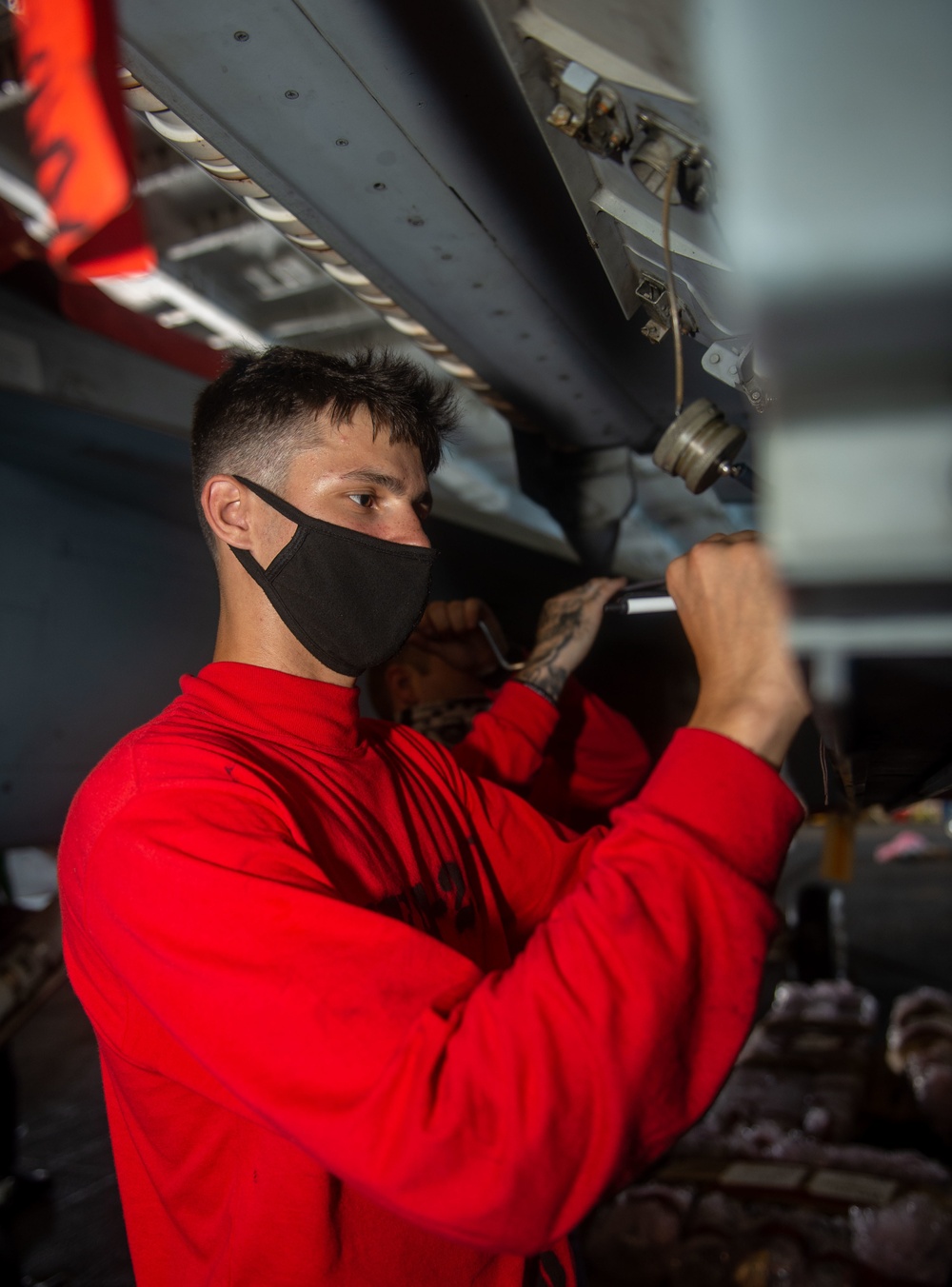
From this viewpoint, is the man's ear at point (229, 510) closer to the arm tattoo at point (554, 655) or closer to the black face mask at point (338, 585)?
the black face mask at point (338, 585)

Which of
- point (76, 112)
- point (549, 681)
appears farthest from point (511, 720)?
point (76, 112)

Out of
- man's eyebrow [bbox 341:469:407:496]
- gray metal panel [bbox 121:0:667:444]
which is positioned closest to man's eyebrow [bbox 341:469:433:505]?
man's eyebrow [bbox 341:469:407:496]

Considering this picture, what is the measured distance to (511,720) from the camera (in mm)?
1484

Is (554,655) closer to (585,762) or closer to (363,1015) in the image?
(585,762)

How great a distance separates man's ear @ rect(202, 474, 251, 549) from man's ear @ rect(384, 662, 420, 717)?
114cm

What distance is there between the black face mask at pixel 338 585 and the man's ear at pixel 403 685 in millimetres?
1121

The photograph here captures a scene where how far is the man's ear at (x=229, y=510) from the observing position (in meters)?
1.02

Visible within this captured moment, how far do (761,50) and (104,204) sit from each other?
0.56 meters

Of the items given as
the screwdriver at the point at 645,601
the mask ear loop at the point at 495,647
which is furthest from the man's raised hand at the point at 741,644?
the mask ear loop at the point at 495,647

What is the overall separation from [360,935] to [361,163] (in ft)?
2.66

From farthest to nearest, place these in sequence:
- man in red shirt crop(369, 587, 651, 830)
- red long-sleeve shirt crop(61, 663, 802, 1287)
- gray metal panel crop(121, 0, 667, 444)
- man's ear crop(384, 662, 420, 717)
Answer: man's ear crop(384, 662, 420, 717), man in red shirt crop(369, 587, 651, 830), gray metal panel crop(121, 0, 667, 444), red long-sleeve shirt crop(61, 663, 802, 1287)

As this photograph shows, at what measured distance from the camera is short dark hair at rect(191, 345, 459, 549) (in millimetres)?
1041

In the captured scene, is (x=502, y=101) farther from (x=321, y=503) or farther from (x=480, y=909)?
(x=480, y=909)

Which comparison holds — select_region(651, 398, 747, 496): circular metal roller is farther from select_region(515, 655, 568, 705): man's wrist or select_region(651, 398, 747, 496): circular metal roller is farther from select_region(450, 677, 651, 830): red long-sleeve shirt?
select_region(450, 677, 651, 830): red long-sleeve shirt
